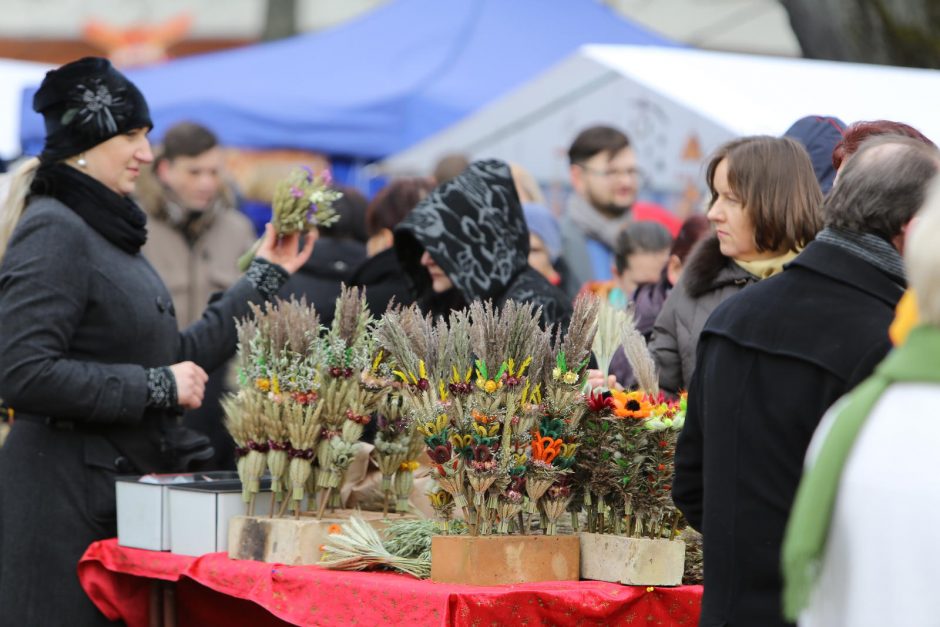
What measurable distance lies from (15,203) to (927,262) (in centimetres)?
276

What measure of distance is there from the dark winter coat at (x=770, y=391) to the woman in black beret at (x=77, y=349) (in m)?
1.73

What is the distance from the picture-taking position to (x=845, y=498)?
5.98 feet

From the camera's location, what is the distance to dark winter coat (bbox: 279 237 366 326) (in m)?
5.42

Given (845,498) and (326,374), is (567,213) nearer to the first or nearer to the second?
(326,374)

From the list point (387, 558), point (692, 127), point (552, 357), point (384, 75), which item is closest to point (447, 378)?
point (552, 357)

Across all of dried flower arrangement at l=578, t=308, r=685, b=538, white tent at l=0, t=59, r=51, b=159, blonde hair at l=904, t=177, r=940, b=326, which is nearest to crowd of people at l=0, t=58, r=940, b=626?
blonde hair at l=904, t=177, r=940, b=326

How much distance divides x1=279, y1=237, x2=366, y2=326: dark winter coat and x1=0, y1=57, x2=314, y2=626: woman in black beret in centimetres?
150

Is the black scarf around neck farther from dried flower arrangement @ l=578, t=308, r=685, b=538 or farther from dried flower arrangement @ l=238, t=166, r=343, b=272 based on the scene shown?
dried flower arrangement @ l=578, t=308, r=685, b=538

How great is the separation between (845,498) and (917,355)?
209 millimetres

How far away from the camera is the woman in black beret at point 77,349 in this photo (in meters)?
3.59

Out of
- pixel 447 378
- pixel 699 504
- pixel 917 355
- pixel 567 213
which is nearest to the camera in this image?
pixel 917 355

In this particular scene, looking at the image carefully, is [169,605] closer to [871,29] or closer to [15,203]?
[15,203]

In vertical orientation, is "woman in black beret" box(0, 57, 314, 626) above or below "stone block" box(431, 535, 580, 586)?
above

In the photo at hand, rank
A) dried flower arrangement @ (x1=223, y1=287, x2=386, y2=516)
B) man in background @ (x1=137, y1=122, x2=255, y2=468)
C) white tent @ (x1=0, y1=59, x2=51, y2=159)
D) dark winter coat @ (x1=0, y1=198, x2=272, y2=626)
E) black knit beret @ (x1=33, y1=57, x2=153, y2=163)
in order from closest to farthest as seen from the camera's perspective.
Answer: dried flower arrangement @ (x1=223, y1=287, x2=386, y2=516) < dark winter coat @ (x1=0, y1=198, x2=272, y2=626) < black knit beret @ (x1=33, y1=57, x2=153, y2=163) < man in background @ (x1=137, y1=122, x2=255, y2=468) < white tent @ (x1=0, y1=59, x2=51, y2=159)
